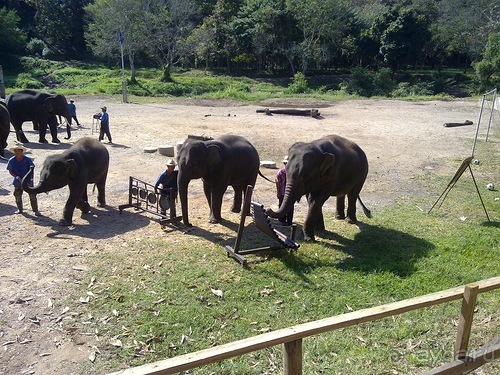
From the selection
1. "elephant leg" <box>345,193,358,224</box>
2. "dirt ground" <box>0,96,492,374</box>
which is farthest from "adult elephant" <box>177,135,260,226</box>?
"elephant leg" <box>345,193,358,224</box>

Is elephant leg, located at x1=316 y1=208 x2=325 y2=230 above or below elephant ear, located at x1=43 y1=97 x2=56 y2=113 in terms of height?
below

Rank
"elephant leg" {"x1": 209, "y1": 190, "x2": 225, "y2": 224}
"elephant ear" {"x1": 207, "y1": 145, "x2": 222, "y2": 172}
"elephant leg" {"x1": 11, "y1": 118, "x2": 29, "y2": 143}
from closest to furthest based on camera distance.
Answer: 1. "elephant ear" {"x1": 207, "y1": 145, "x2": 222, "y2": 172}
2. "elephant leg" {"x1": 209, "y1": 190, "x2": 225, "y2": 224}
3. "elephant leg" {"x1": 11, "y1": 118, "x2": 29, "y2": 143}

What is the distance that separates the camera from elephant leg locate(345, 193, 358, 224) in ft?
32.8

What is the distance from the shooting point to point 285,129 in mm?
22234

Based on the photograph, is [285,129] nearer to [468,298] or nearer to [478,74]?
[468,298]

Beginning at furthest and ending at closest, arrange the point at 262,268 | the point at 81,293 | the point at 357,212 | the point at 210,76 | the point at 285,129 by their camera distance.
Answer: the point at 210,76 < the point at 285,129 < the point at 357,212 < the point at 262,268 < the point at 81,293

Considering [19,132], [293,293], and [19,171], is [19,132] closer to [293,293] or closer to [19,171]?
[19,171]

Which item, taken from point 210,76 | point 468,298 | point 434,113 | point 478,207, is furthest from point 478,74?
point 468,298

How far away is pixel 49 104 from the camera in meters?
18.5

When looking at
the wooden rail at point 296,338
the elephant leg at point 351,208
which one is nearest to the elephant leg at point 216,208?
the elephant leg at point 351,208

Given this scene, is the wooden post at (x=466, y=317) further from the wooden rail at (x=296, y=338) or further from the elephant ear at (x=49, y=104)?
the elephant ear at (x=49, y=104)

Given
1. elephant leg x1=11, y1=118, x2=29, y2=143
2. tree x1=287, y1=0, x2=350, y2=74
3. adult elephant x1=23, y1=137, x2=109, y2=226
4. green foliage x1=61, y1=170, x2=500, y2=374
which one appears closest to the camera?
green foliage x1=61, y1=170, x2=500, y2=374

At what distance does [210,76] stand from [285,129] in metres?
27.5

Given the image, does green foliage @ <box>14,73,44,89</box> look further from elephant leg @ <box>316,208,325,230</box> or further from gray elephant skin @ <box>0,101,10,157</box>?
elephant leg @ <box>316,208,325,230</box>
